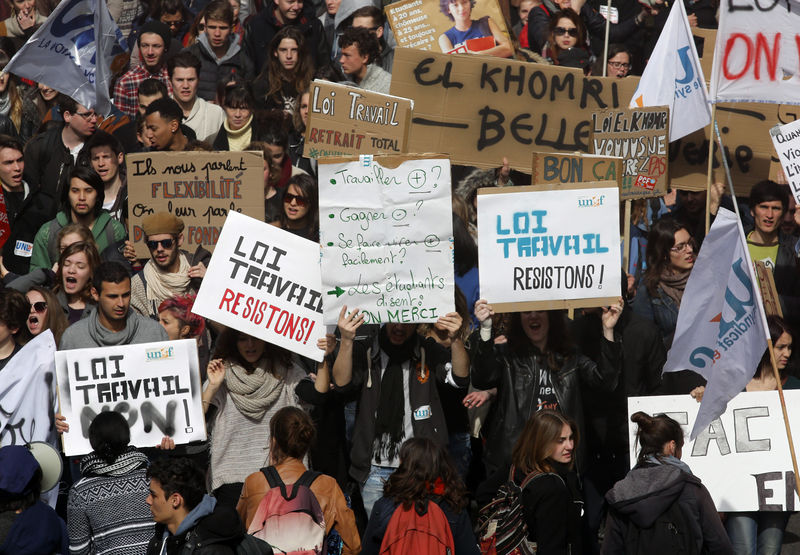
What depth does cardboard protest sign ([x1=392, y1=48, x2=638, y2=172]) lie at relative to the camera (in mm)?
10664

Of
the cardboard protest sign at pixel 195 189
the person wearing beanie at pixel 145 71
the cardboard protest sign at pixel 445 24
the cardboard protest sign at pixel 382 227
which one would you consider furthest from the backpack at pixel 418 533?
the person wearing beanie at pixel 145 71

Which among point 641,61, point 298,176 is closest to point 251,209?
point 298,176

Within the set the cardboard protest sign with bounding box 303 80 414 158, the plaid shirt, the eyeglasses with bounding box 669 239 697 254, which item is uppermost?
the plaid shirt

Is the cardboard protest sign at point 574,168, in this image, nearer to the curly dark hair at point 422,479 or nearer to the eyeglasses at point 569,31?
the curly dark hair at point 422,479

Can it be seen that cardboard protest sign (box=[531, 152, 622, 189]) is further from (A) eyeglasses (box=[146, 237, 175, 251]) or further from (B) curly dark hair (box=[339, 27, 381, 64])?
(B) curly dark hair (box=[339, 27, 381, 64])

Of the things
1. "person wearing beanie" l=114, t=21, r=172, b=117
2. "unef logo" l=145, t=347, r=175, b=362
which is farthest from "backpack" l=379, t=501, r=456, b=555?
"person wearing beanie" l=114, t=21, r=172, b=117

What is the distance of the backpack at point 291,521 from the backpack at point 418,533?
0.35 metres

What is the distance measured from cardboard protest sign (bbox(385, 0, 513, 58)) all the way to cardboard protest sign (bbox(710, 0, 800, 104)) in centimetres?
350

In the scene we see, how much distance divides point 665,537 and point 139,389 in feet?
11.5

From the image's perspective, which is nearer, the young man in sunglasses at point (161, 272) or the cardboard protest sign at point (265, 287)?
the cardboard protest sign at point (265, 287)

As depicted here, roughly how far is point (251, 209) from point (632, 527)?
4493mm

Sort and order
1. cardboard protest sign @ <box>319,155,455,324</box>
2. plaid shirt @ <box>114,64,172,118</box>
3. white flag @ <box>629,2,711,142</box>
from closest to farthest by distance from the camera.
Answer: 1. cardboard protest sign @ <box>319,155,455,324</box>
2. white flag @ <box>629,2,711,142</box>
3. plaid shirt @ <box>114,64,172,118</box>

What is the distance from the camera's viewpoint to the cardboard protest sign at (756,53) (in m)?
9.13

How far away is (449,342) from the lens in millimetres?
8312
